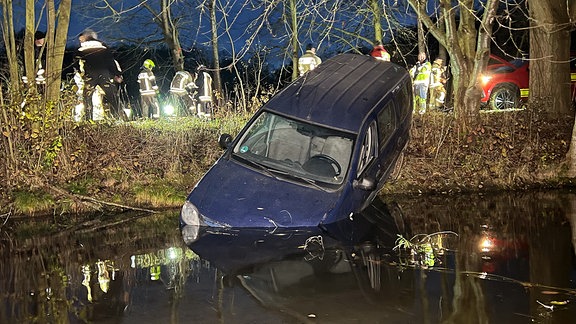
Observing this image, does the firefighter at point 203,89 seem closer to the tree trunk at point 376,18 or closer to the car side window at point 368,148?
the tree trunk at point 376,18

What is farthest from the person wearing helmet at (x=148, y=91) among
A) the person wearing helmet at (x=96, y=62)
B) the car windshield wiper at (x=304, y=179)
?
the car windshield wiper at (x=304, y=179)

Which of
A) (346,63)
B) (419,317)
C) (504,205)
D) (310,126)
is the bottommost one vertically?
(419,317)

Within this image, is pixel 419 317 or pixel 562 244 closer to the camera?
pixel 419 317

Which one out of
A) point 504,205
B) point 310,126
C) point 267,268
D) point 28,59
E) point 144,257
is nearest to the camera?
point 267,268

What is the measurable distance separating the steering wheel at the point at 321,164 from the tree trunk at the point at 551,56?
6245 mm

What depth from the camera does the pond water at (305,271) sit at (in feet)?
16.8

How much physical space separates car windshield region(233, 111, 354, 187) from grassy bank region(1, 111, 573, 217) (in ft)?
7.10

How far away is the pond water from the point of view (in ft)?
16.8

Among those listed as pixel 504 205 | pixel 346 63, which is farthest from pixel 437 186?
pixel 346 63

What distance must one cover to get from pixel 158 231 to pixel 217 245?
135cm

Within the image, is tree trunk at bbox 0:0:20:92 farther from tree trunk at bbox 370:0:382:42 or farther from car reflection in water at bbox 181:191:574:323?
tree trunk at bbox 370:0:382:42

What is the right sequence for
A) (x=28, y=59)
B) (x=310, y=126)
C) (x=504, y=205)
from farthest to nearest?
(x=28, y=59) < (x=504, y=205) < (x=310, y=126)

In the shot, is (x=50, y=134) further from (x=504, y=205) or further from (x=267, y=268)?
(x=504, y=205)

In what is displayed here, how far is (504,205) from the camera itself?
9.33m
